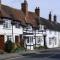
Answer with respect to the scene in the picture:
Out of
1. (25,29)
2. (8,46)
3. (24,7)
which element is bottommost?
(8,46)

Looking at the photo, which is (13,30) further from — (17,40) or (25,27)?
(25,27)

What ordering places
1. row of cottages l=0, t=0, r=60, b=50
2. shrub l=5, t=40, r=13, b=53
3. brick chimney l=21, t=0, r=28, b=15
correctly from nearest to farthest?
shrub l=5, t=40, r=13, b=53 → row of cottages l=0, t=0, r=60, b=50 → brick chimney l=21, t=0, r=28, b=15

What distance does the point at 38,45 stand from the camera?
202 ft

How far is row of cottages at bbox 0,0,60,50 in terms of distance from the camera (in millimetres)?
46006

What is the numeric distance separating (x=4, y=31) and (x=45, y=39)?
24.0 m

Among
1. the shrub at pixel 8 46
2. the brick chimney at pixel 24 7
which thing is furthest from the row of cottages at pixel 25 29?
the shrub at pixel 8 46

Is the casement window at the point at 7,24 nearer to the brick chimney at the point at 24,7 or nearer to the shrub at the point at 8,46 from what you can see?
the shrub at the point at 8,46

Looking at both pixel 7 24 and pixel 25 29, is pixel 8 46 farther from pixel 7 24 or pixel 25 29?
pixel 25 29

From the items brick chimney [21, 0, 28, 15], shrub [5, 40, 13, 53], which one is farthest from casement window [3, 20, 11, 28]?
brick chimney [21, 0, 28, 15]

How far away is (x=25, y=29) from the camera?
5428cm

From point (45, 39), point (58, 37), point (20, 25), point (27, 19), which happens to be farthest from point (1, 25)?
point (58, 37)

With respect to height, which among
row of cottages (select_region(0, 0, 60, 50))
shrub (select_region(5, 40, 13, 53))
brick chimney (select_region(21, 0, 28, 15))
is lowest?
shrub (select_region(5, 40, 13, 53))

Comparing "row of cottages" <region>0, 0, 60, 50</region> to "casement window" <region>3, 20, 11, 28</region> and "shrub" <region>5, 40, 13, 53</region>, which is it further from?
"shrub" <region>5, 40, 13, 53</region>

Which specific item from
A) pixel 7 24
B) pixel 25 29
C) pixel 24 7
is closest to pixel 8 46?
pixel 7 24
